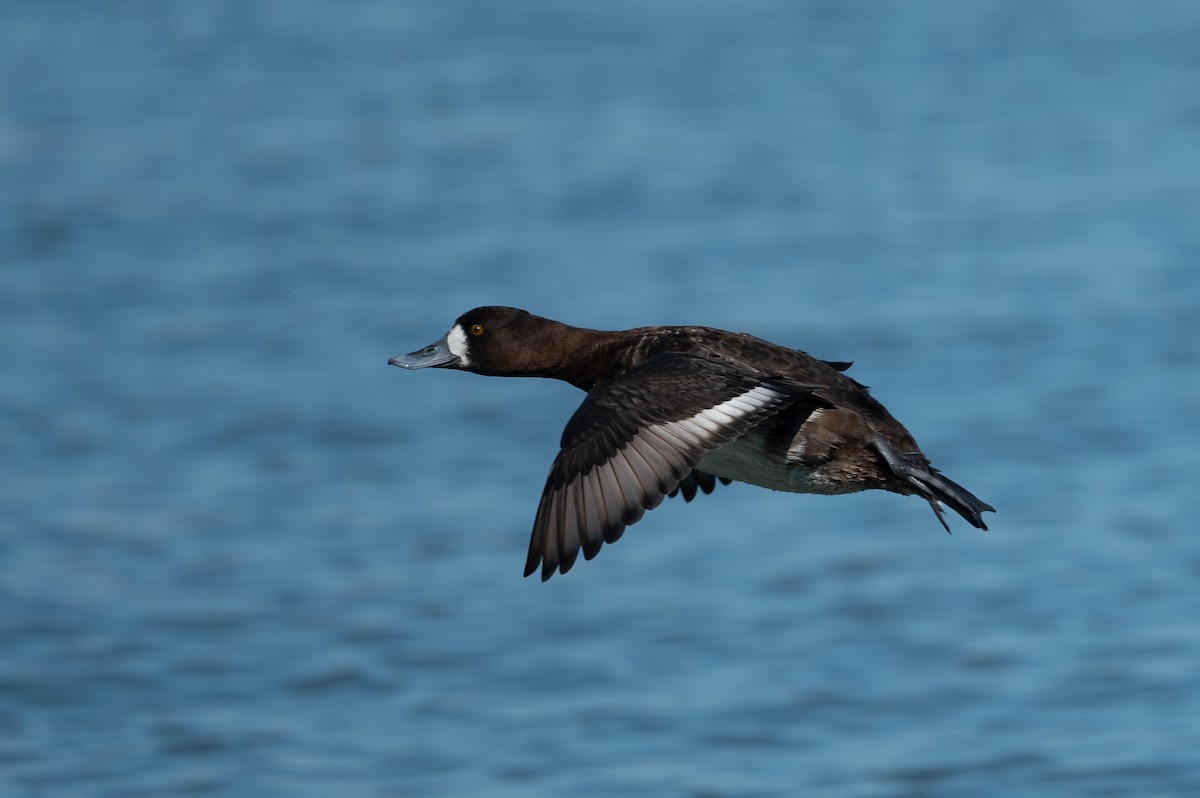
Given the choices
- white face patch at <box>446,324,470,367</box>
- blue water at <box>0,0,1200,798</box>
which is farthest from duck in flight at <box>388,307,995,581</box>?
blue water at <box>0,0,1200,798</box>

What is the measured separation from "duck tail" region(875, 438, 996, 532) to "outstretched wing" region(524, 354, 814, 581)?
39cm

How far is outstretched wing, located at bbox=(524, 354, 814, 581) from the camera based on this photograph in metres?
6.37

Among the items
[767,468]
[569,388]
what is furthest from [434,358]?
[569,388]

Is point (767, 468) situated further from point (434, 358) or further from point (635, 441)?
point (434, 358)

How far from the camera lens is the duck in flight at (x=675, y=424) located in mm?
6473

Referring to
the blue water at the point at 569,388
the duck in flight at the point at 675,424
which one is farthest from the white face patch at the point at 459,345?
the blue water at the point at 569,388

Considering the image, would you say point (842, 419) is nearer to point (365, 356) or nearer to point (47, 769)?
point (47, 769)

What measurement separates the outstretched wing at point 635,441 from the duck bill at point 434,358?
128 cm

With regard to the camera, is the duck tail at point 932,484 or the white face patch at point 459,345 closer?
the duck tail at point 932,484

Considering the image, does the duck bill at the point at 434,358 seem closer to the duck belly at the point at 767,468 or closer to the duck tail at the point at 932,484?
the duck belly at the point at 767,468

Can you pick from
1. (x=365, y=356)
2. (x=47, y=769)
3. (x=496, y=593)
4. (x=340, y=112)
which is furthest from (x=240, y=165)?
(x=47, y=769)

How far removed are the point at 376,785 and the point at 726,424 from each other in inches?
145

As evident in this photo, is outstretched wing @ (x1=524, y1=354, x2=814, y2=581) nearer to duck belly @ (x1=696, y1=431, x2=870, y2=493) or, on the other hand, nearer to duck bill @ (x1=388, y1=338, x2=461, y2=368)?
duck belly @ (x1=696, y1=431, x2=870, y2=493)

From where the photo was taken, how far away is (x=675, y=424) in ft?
21.9
